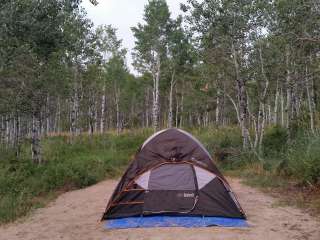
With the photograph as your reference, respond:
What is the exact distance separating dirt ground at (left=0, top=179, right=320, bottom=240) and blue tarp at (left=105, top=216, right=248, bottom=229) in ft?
0.69

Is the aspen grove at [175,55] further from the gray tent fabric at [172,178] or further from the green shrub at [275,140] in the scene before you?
the gray tent fabric at [172,178]

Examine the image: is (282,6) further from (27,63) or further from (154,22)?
(154,22)

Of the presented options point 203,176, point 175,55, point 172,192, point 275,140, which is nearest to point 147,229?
point 172,192

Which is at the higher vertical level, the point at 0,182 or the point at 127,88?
the point at 127,88

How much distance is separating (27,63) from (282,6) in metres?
9.28

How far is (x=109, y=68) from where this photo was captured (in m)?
31.0

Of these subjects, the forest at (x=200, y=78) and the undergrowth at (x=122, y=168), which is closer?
the forest at (x=200, y=78)

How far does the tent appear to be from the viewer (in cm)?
817

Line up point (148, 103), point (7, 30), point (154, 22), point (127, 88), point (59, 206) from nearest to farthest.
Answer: point (7, 30) → point (59, 206) → point (154, 22) → point (127, 88) → point (148, 103)

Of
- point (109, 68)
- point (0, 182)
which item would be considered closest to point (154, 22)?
point (109, 68)

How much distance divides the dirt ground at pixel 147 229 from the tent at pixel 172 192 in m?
0.42

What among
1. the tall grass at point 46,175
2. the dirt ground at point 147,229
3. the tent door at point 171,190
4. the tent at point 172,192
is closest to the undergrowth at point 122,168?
the tall grass at point 46,175

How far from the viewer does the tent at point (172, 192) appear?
8.17m

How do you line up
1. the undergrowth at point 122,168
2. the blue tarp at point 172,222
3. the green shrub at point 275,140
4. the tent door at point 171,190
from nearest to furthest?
1. the blue tarp at point 172,222
2. the tent door at point 171,190
3. the undergrowth at point 122,168
4. the green shrub at point 275,140
